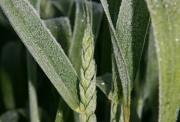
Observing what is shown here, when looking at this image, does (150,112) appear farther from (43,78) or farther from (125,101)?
(125,101)

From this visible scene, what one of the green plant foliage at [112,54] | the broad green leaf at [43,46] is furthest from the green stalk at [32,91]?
the broad green leaf at [43,46]

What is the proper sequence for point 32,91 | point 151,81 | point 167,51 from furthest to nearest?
point 151,81, point 32,91, point 167,51

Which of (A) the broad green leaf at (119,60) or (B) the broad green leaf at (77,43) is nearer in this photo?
(A) the broad green leaf at (119,60)

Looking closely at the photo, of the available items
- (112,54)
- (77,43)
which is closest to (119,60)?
(112,54)

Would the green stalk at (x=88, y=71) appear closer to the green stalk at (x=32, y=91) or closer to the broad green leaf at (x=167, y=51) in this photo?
the broad green leaf at (x=167, y=51)

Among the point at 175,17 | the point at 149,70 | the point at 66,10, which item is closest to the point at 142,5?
the point at 175,17

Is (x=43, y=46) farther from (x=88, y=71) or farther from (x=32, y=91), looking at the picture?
(x=32, y=91)

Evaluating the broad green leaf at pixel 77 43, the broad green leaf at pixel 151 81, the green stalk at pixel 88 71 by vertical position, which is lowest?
the broad green leaf at pixel 151 81
